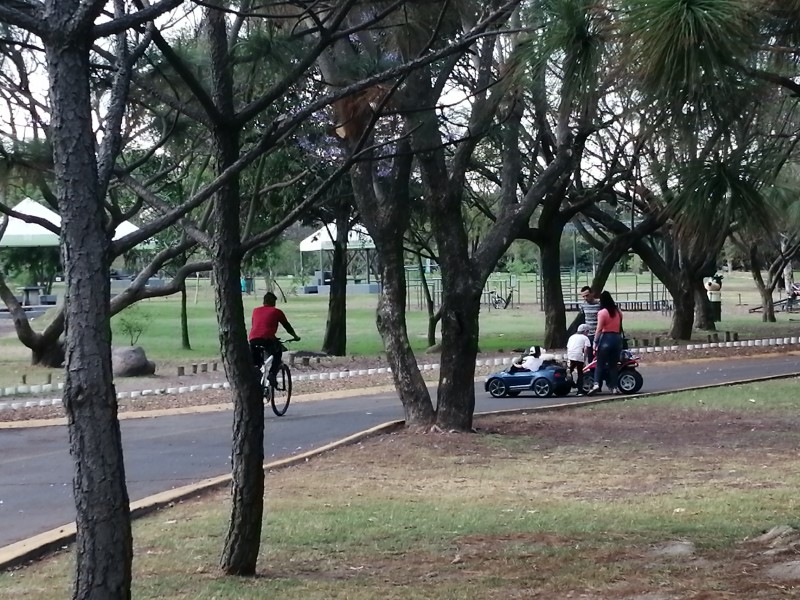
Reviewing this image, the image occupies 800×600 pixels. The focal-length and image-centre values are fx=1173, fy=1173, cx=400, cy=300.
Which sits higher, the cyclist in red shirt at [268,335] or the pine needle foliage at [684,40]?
the pine needle foliage at [684,40]

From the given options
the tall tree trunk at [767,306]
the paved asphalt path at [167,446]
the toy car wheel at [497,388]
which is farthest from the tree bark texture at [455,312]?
the tall tree trunk at [767,306]

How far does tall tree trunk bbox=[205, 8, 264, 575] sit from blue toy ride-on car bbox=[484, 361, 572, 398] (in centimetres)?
1173

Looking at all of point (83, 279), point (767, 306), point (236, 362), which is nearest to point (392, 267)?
point (236, 362)

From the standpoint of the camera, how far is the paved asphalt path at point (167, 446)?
9.14 meters

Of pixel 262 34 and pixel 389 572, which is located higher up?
pixel 262 34

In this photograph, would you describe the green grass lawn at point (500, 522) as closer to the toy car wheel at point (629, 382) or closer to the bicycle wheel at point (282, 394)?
the bicycle wheel at point (282, 394)

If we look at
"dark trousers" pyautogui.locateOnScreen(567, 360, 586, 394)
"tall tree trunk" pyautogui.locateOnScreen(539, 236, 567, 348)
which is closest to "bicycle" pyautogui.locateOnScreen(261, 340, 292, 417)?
"dark trousers" pyautogui.locateOnScreen(567, 360, 586, 394)

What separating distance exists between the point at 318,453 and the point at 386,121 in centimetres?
337

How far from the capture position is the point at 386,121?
10.7m

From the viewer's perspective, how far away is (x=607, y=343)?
16953mm

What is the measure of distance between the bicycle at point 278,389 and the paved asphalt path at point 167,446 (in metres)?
0.16

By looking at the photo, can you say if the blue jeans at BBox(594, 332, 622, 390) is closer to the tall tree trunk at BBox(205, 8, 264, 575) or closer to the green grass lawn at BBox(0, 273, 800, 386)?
the green grass lawn at BBox(0, 273, 800, 386)

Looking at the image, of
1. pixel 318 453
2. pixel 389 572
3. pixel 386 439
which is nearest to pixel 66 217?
pixel 389 572

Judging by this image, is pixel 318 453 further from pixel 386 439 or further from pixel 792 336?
pixel 792 336
